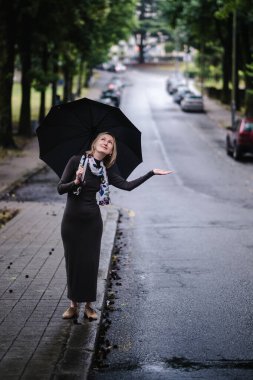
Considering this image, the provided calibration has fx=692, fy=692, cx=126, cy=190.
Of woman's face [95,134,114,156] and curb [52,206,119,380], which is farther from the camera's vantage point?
woman's face [95,134,114,156]

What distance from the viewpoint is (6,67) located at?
2822 cm

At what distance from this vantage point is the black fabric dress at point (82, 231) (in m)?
6.69

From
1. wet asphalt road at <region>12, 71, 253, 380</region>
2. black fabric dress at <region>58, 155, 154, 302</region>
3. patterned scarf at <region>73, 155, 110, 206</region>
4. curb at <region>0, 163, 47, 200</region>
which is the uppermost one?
patterned scarf at <region>73, 155, 110, 206</region>

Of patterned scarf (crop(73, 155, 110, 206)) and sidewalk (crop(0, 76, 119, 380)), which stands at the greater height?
patterned scarf (crop(73, 155, 110, 206))

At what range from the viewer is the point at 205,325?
7059mm

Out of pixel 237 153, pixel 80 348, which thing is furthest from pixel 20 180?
pixel 80 348

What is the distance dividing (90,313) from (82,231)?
87 centimetres

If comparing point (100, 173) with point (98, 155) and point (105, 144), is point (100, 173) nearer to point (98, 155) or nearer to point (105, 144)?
point (98, 155)

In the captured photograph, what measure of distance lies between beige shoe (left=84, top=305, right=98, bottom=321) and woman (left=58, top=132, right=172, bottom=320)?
0.01 m

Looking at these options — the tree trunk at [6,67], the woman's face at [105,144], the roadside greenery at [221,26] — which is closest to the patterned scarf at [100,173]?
the woman's face at [105,144]

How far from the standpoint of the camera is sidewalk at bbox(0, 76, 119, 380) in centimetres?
560

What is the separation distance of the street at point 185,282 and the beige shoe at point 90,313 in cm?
23

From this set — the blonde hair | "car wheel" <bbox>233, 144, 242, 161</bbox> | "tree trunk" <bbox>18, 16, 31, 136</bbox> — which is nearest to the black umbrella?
the blonde hair

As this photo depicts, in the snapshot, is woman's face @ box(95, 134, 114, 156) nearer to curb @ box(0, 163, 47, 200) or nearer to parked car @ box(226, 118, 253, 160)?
curb @ box(0, 163, 47, 200)
